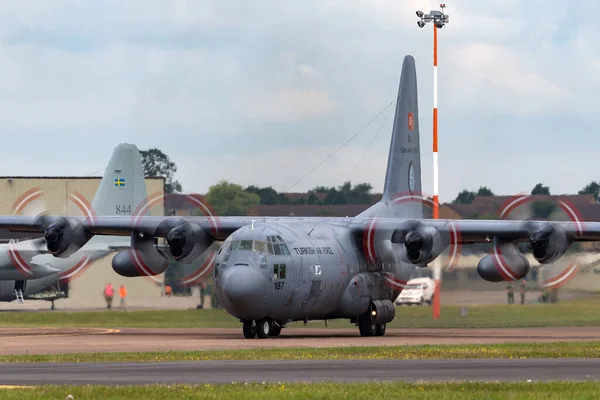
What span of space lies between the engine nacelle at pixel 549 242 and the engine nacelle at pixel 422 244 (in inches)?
117

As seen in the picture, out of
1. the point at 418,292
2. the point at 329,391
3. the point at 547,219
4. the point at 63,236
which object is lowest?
the point at 329,391

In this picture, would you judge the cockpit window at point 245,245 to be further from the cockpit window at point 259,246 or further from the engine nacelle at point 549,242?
the engine nacelle at point 549,242

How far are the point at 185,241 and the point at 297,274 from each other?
503 centimetres

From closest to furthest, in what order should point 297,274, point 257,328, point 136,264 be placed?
point 297,274 → point 257,328 → point 136,264

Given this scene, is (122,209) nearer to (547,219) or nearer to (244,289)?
(244,289)

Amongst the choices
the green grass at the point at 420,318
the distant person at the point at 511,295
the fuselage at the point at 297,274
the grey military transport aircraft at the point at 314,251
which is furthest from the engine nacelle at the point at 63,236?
the distant person at the point at 511,295

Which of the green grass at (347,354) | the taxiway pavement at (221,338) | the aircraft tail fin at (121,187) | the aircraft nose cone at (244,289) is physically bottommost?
the taxiway pavement at (221,338)

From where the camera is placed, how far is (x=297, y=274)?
106ft

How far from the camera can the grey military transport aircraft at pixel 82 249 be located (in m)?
47.8

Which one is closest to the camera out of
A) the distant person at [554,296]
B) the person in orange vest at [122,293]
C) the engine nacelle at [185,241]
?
the engine nacelle at [185,241]

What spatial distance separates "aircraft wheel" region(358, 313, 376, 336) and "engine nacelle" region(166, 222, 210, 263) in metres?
5.76

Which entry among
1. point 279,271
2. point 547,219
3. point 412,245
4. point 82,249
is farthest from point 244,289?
point 82,249

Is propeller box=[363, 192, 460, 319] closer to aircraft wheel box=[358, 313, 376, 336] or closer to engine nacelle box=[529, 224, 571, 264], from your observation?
aircraft wheel box=[358, 313, 376, 336]

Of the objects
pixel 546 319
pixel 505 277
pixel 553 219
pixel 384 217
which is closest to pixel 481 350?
pixel 505 277
